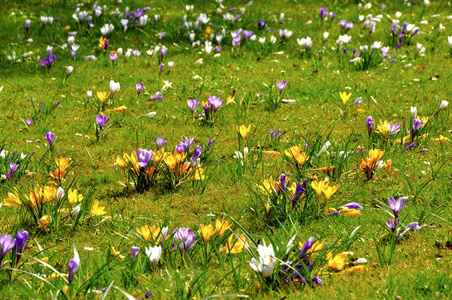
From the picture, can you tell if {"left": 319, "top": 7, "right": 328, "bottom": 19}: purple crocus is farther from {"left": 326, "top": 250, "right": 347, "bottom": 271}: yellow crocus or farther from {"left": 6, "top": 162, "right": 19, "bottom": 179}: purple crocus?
{"left": 326, "top": 250, "right": 347, "bottom": 271}: yellow crocus

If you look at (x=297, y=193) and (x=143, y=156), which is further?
(x=143, y=156)

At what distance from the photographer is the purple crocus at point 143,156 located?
3.71 m

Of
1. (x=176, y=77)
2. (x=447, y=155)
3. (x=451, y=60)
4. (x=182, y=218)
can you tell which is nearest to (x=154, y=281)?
(x=182, y=218)

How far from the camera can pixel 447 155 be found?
4344mm

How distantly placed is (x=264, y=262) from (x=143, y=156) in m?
1.58

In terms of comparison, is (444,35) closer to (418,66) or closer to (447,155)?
(418,66)

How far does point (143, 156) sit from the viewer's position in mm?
3750

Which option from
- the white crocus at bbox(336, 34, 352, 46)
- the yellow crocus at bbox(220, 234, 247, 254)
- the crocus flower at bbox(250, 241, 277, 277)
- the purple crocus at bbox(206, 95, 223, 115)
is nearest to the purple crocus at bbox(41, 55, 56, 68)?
the purple crocus at bbox(206, 95, 223, 115)

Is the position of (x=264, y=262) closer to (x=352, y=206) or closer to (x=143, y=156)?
(x=352, y=206)

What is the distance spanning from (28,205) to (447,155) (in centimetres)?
342

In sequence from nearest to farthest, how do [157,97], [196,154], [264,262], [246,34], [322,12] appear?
1. [264,262]
2. [196,154]
3. [157,97]
4. [246,34]
5. [322,12]

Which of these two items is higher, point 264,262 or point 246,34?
point 264,262

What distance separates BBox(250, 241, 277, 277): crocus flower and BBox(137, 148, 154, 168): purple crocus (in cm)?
147

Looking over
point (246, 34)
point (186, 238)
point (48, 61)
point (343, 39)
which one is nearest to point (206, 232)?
point (186, 238)
